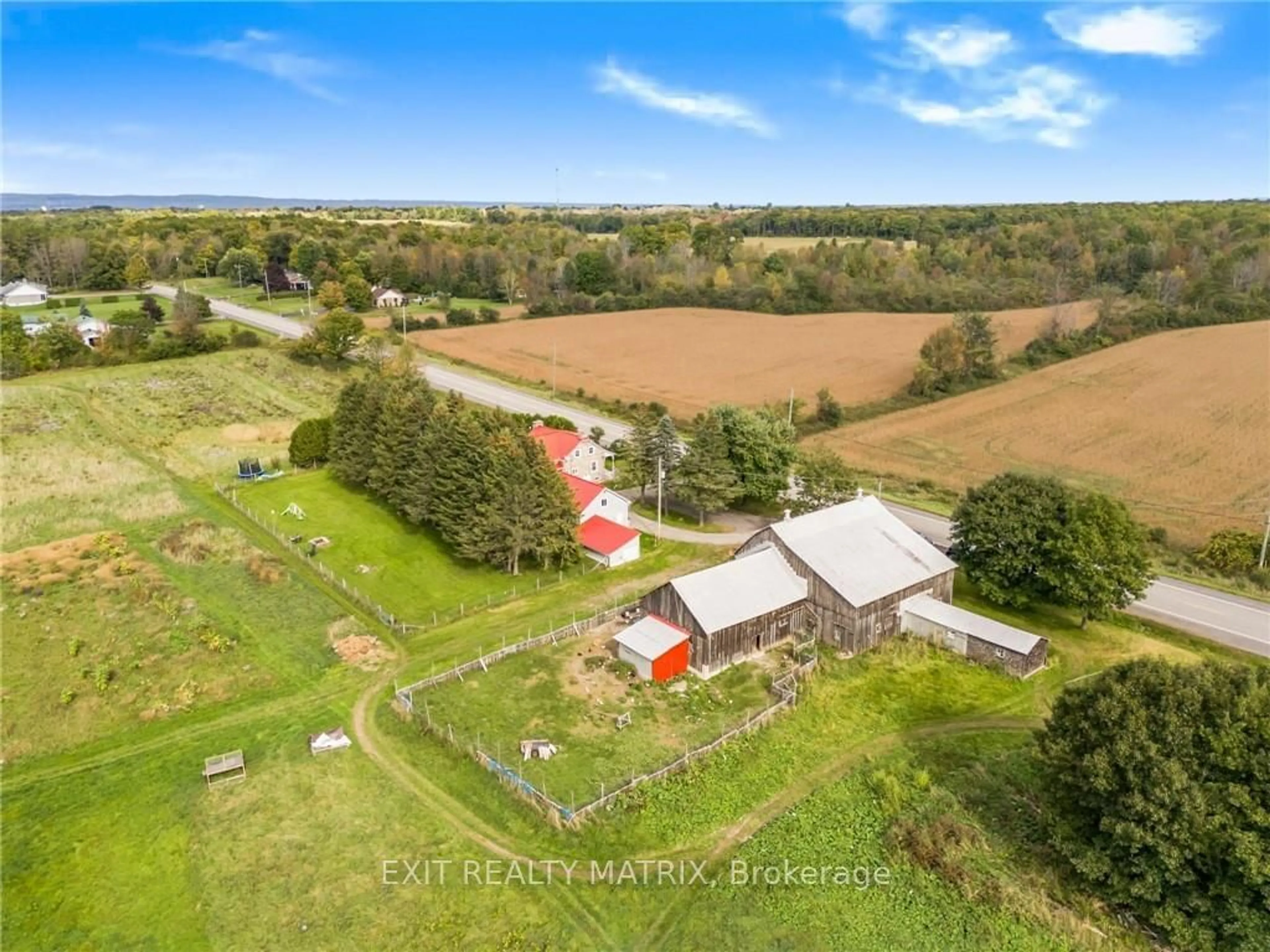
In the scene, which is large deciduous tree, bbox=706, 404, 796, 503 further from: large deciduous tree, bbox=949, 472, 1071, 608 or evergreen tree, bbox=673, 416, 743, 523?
large deciduous tree, bbox=949, 472, 1071, 608

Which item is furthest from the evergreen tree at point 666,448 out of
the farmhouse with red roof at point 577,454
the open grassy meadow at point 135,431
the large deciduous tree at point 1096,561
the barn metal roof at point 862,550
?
the open grassy meadow at point 135,431

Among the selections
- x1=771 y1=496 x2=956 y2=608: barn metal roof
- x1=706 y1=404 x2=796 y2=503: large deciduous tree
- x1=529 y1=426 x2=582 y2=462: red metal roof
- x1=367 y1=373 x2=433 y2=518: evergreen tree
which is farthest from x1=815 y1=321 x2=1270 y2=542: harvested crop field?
x1=367 y1=373 x2=433 y2=518: evergreen tree

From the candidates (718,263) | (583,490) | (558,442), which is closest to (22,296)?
(558,442)

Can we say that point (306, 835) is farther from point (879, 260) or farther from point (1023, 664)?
point (879, 260)

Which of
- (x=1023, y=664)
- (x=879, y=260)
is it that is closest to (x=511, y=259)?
(x=879, y=260)

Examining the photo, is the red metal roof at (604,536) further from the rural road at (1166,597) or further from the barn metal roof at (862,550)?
the barn metal roof at (862,550)
